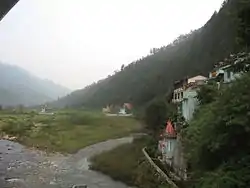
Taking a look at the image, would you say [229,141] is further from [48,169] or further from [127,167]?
[48,169]

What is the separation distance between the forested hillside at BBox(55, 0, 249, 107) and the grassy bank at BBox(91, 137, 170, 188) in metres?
6.59

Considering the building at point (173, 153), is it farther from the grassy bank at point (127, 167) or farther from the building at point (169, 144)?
the grassy bank at point (127, 167)

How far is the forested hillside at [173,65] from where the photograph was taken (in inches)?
1505

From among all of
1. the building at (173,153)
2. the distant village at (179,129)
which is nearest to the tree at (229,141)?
the distant village at (179,129)

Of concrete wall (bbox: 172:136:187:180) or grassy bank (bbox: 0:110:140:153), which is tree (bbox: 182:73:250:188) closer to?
concrete wall (bbox: 172:136:187:180)

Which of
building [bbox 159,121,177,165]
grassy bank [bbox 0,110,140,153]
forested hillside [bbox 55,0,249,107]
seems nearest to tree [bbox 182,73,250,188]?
forested hillside [bbox 55,0,249,107]

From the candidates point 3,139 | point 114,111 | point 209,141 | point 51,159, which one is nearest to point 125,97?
point 114,111

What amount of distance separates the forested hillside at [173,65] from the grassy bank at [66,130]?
24.2ft

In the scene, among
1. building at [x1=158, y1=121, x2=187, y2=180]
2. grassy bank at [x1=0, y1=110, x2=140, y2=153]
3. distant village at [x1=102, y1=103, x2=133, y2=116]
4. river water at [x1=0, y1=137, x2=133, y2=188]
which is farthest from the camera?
distant village at [x1=102, y1=103, x2=133, y2=116]

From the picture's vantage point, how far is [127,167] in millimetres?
22672

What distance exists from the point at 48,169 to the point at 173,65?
4139 centimetres

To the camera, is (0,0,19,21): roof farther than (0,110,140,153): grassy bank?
No

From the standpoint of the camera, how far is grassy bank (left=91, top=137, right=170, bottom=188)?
18686 millimetres

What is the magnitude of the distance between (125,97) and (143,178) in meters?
52.3
